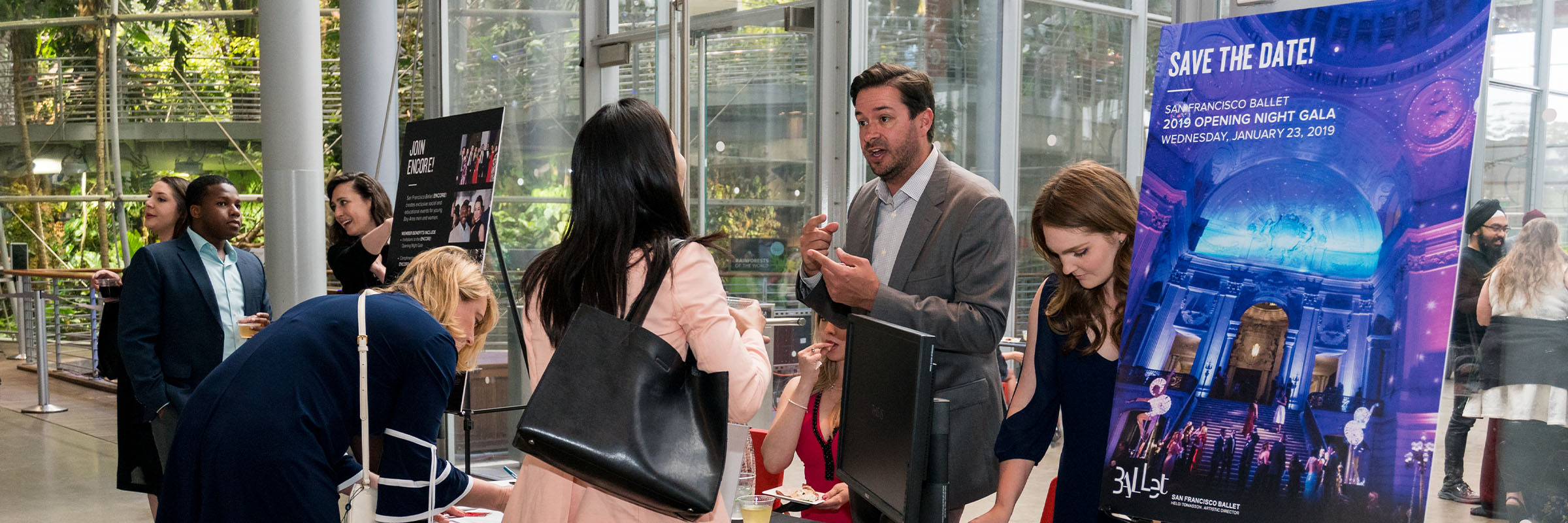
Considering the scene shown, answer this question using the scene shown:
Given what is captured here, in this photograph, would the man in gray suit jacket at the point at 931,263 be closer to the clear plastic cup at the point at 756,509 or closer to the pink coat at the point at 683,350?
the clear plastic cup at the point at 756,509

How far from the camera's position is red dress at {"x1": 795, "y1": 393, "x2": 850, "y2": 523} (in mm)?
2697

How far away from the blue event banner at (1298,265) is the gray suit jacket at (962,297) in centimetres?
55

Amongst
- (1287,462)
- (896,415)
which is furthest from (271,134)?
(1287,462)

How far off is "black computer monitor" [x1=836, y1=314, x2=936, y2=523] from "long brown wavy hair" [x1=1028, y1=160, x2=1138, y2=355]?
41cm

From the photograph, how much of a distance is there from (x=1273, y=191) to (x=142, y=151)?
12146mm

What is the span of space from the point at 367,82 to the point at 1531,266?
612 cm

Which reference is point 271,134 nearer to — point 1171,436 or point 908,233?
point 908,233

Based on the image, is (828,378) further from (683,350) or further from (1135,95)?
(1135,95)

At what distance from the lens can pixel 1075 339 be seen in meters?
1.90

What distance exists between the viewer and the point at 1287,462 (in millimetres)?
1483

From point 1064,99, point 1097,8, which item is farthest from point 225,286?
point 1097,8

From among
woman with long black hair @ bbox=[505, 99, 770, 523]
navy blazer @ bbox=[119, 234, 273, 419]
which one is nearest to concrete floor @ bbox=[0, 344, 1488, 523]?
navy blazer @ bbox=[119, 234, 273, 419]

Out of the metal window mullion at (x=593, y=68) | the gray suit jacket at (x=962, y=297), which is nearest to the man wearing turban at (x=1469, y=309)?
the gray suit jacket at (x=962, y=297)

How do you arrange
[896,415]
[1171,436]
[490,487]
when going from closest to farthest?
[896,415], [1171,436], [490,487]
